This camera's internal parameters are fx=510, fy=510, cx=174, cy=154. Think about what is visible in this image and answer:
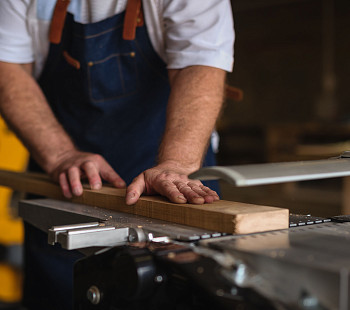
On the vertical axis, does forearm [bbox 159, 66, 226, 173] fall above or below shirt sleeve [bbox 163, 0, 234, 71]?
below

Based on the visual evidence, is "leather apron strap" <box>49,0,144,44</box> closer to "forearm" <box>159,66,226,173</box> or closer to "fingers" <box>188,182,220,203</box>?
"forearm" <box>159,66,226,173</box>

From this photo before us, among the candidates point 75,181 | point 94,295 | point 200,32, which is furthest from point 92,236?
point 200,32

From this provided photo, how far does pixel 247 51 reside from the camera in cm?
766

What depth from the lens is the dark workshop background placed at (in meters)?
5.73

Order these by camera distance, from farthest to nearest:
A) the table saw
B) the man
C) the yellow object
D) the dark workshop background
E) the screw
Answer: the dark workshop background, the yellow object, the man, the screw, the table saw

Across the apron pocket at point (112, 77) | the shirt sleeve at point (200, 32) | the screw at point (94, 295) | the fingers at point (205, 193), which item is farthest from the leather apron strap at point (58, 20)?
the screw at point (94, 295)

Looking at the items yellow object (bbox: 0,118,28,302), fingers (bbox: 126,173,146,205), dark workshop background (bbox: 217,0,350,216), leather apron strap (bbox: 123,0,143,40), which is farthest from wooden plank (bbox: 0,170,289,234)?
dark workshop background (bbox: 217,0,350,216)

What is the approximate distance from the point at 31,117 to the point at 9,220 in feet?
4.30

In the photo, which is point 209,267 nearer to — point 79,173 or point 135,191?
point 135,191

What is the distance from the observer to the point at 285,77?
7.25 meters

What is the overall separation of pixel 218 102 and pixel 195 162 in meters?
0.26

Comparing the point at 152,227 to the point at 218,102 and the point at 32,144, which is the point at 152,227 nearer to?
the point at 218,102

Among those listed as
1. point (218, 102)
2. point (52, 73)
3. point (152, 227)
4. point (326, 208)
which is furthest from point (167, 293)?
point (326, 208)

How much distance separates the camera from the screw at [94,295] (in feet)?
2.34
